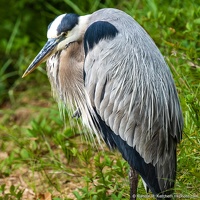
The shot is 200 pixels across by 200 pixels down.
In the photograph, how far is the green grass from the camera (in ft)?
12.0

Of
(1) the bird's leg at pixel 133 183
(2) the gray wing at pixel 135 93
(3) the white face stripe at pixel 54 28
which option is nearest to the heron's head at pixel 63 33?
(3) the white face stripe at pixel 54 28

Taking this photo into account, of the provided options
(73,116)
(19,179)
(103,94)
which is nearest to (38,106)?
(19,179)

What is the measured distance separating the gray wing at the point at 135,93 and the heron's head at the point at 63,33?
0.56ft

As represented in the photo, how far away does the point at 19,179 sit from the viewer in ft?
14.3

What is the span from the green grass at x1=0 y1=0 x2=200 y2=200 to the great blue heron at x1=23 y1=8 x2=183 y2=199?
0.13m

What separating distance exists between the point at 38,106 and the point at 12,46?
0.74 m

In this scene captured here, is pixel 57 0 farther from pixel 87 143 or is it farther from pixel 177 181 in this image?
pixel 177 181

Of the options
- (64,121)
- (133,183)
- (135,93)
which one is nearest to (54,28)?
(135,93)

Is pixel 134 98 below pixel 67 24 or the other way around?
below

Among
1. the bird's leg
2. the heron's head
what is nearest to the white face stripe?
the heron's head

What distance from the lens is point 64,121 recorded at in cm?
414

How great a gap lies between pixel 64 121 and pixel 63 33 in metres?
0.76

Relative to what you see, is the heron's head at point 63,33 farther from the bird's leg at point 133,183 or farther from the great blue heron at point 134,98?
the bird's leg at point 133,183

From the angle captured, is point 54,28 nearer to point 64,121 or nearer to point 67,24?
point 67,24
